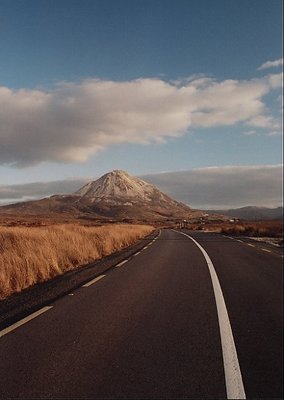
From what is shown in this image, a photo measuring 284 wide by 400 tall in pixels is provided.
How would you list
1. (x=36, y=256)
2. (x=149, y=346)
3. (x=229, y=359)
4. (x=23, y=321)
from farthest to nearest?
(x=36, y=256)
(x=23, y=321)
(x=149, y=346)
(x=229, y=359)

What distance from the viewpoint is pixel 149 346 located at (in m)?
5.62

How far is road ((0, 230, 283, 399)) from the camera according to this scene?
4344 millimetres

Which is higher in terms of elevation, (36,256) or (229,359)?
(36,256)

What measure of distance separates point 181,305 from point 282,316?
1882mm

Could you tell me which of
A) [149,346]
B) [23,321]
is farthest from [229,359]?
[23,321]

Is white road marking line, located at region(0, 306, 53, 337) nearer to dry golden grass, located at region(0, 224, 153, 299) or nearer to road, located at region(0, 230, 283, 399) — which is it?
road, located at region(0, 230, 283, 399)

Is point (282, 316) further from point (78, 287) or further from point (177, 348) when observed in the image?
point (78, 287)

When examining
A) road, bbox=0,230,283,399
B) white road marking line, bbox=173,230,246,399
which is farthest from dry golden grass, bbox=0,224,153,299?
white road marking line, bbox=173,230,246,399

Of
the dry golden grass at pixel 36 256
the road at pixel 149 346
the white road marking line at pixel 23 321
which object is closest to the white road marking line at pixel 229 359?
the road at pixel 149 346

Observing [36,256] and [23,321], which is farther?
[36,256]

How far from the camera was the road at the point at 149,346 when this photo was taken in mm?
4344

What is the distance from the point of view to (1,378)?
4.71 meters

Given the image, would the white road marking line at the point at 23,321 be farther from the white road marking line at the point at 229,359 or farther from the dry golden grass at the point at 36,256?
the white road marking line at the point at 229,359

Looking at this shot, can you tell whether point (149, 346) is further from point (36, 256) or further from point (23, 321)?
point (36, 256)
